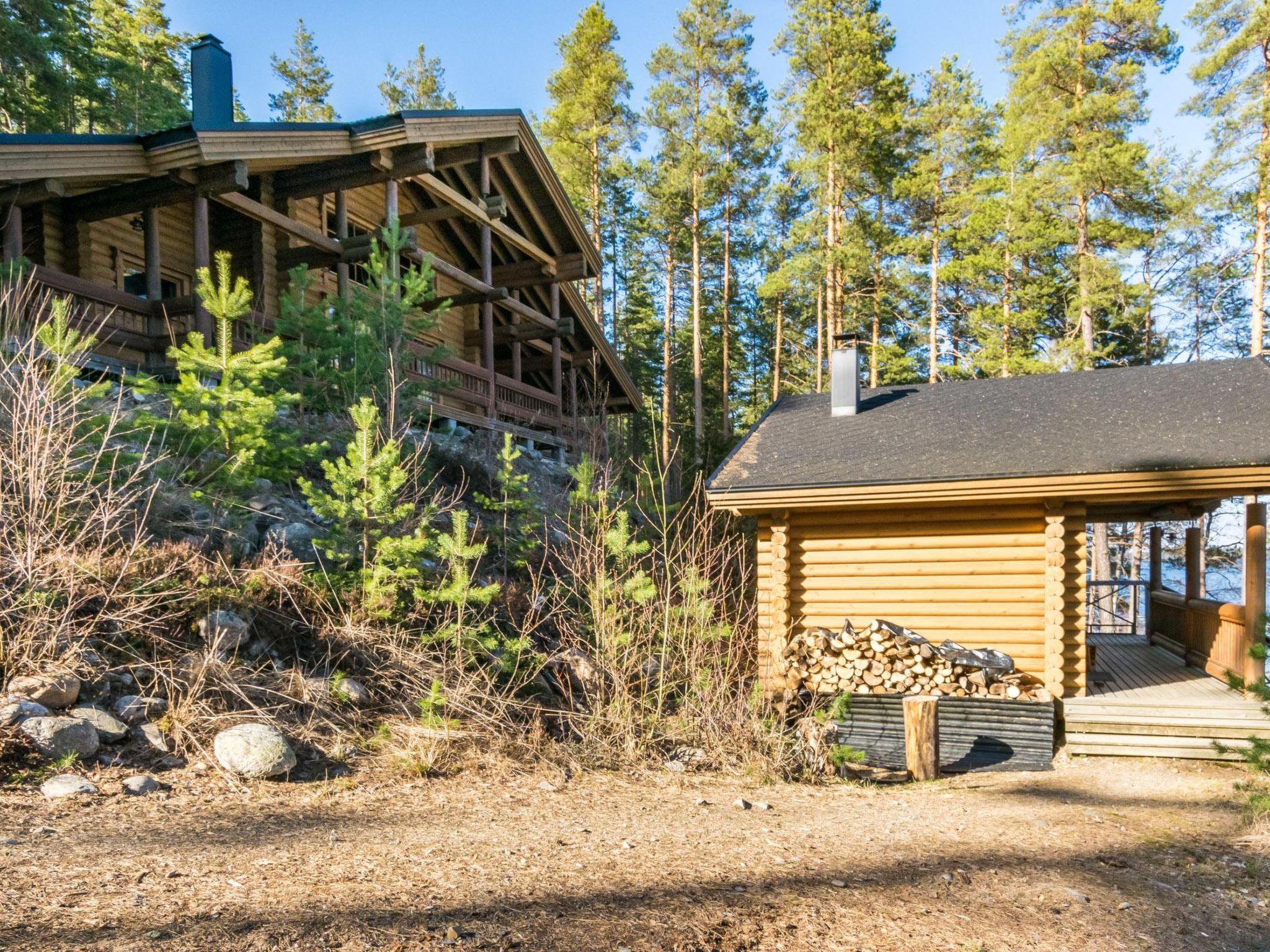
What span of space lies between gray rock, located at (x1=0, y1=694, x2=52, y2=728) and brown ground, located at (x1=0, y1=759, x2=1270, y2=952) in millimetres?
652

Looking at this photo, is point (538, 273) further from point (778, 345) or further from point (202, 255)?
point (778, 345)

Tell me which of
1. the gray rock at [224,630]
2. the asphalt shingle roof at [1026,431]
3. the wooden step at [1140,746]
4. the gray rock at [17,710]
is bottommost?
the wooden step at [1140,746]

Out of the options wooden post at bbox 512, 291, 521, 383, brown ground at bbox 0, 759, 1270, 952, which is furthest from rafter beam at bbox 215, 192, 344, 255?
brown ground at bbox 0, 759, 1270, 952

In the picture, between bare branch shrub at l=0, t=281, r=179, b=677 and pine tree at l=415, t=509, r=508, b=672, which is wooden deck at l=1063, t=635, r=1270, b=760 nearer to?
pine tree at l=415, t=509, r=508, b=672

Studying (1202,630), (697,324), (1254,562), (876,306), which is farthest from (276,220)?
(876,306)

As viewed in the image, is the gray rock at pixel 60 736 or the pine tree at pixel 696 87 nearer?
the gray rock at pixel 60 736

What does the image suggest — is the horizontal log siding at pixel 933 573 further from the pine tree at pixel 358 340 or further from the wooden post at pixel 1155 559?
the wooden post at pixel 1155 559

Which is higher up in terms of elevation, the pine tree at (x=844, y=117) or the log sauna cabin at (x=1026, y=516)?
the pine tree at (x=844, y=117)

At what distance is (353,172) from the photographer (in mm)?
14297

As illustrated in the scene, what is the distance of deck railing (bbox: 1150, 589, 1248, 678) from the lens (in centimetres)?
945

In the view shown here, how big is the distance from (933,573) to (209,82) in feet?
43.2

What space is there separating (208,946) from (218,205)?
14.8 metres

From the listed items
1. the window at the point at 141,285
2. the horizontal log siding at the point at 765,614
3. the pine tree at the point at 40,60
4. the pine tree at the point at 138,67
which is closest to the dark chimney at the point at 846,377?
the horizontal log siding at the point at 765,614

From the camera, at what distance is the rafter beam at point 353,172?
1425 centimetres
